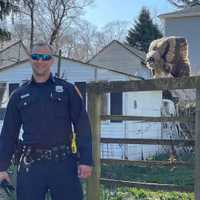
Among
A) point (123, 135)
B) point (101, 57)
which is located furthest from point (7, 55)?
point (123, 135)

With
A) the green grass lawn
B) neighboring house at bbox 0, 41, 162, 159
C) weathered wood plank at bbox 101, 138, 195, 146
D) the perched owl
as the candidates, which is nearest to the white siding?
neighboring house at bbox 0, 41, 162, 159

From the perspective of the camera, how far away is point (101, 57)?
3891cm

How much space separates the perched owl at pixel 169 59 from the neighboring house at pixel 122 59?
2681 centimetres

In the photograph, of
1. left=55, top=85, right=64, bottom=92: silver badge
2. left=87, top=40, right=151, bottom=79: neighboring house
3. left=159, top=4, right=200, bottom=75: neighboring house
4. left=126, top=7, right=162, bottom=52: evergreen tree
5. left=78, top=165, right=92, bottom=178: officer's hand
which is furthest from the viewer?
left=126, top=7, right=162, bottom=52: evergreen tree

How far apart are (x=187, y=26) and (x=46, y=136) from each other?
26.6m

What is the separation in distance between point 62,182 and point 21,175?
1.13 ft

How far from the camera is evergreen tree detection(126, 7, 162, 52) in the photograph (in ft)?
141

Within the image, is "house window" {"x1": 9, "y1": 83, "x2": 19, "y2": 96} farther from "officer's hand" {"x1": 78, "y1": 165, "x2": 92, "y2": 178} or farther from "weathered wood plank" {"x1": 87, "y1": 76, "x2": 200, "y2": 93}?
"officer's hand" {"x1": 78, "y1": 165, "x2": 92, "y2": 178}

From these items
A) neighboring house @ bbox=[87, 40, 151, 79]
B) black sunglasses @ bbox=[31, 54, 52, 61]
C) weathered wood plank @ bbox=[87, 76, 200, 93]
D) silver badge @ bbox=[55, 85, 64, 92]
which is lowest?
silver badge @ bbox=[55, 85, 64, 92]

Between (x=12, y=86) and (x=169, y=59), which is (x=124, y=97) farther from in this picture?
(x=169, y=59)

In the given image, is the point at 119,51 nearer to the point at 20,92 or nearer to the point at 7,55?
the point at 7,55

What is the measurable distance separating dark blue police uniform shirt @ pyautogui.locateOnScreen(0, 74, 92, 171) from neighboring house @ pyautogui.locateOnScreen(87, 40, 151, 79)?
92.0ft

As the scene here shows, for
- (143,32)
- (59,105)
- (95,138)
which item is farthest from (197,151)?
(143,32)

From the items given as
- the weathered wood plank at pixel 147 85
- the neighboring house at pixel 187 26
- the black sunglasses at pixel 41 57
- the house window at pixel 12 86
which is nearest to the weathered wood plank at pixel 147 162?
the weathered wood plank at pixel 147 85
